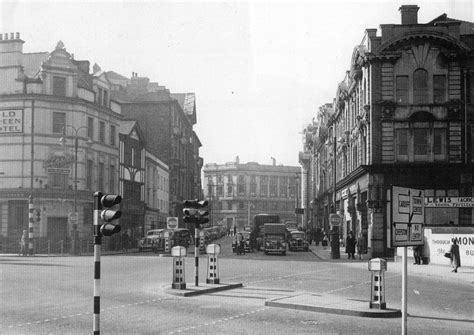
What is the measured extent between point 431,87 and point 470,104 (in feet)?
8.94

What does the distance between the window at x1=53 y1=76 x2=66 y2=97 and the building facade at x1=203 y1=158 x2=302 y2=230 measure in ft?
Answer: 330

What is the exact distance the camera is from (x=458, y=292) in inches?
812

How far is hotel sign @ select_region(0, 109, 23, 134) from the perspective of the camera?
1944 inches

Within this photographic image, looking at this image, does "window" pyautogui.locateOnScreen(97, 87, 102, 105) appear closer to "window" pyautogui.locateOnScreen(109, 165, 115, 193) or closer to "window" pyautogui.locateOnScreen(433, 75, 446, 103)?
"window" pyautogui.locateOnScreen(109, 165, 115, 193)

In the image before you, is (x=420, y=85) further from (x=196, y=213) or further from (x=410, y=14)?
(x=196, y=213)

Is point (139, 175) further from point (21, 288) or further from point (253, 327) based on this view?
point (253, 327)

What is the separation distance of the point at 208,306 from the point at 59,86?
3875 centimetres

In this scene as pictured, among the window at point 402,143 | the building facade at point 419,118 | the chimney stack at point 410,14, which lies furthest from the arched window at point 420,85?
the chimney stack at point 410,14

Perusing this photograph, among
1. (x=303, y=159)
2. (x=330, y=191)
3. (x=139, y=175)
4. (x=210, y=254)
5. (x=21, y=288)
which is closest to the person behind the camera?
(x=21, y=288)

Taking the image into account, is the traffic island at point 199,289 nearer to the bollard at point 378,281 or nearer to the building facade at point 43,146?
the bollard at point 378,281

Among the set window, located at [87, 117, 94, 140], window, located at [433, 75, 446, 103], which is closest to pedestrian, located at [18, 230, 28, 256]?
window, located at [87, 117, 94, 140]

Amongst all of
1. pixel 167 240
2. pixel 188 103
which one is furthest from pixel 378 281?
pixel 188 103

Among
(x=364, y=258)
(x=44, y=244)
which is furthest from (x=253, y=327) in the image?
(x=44, y=244)

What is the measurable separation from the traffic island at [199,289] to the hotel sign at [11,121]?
33.3 meters
